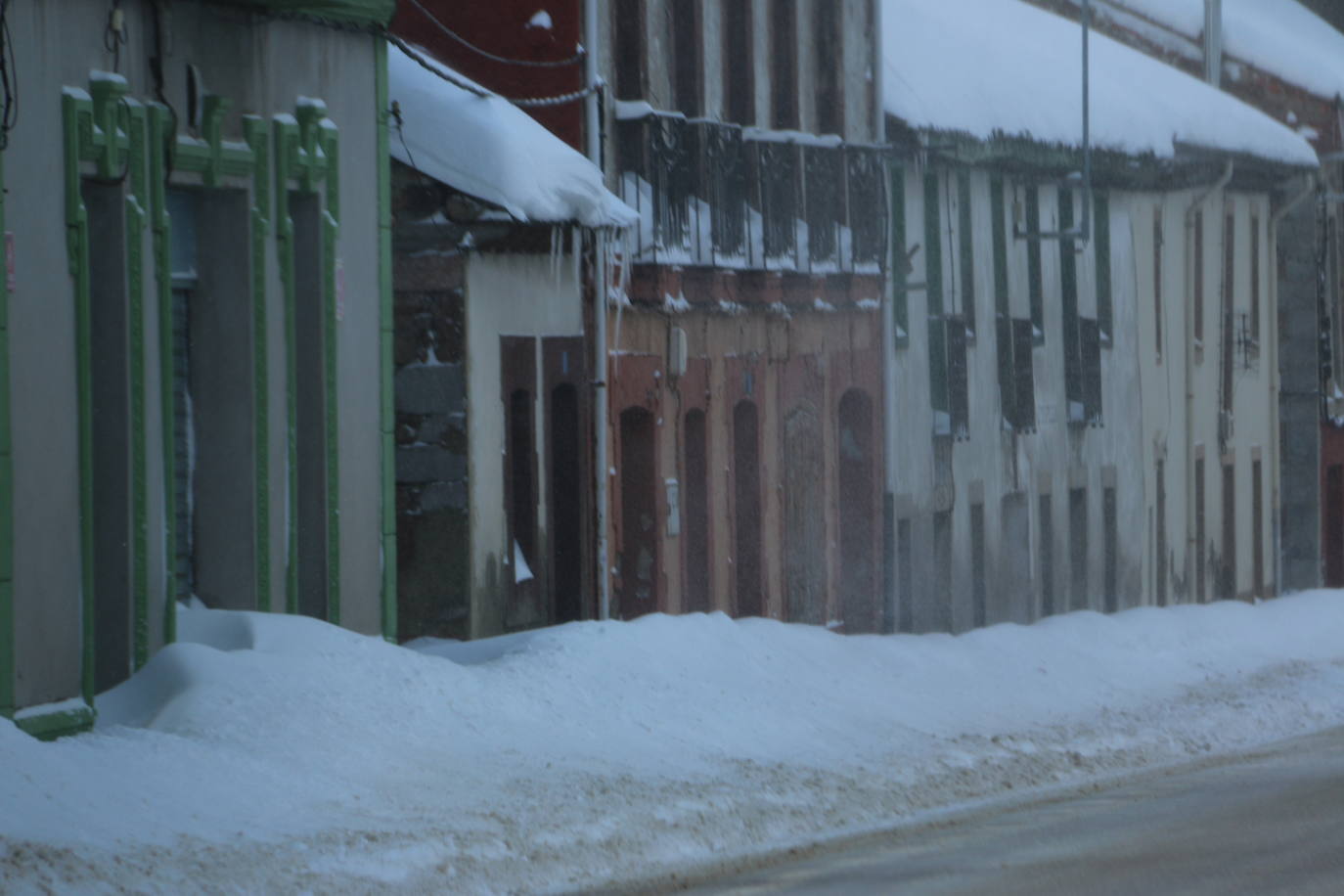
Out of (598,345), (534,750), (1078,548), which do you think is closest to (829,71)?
(598,345)

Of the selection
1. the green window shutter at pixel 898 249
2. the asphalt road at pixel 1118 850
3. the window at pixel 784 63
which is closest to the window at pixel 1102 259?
the green window shutter at pixel 898 249

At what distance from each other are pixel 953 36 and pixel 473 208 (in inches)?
465

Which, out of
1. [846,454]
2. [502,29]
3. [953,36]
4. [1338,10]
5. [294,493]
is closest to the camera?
[294,493]

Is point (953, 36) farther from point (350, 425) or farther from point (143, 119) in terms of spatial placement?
point (143, 119)

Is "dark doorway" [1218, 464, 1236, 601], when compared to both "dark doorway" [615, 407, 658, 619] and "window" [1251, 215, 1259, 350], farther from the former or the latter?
"dark doorway" [615, 407, 658, 619]

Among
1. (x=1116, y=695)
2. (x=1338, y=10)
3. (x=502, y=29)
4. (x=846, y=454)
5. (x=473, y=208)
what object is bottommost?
(x=1116, y=695)

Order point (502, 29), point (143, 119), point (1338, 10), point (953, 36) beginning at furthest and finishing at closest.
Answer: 1. point (1338, 10)
2. point (953, 36)
3. point (502, 29)
4. point (143, 119)

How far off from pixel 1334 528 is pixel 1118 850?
27551 millimetres

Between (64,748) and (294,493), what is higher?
(294,493)

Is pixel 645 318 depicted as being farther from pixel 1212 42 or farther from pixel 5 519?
pixel 1212 42

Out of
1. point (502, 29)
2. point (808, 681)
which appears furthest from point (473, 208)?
point (808, 681)

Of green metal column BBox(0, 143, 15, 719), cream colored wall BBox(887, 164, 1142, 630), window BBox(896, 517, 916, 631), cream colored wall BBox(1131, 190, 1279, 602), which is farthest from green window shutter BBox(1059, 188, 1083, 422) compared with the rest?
green metal column BBox(0, 143, 15, 719)

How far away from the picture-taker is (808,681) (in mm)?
15625

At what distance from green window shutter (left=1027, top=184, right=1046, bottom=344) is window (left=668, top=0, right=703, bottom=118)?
296 inches
